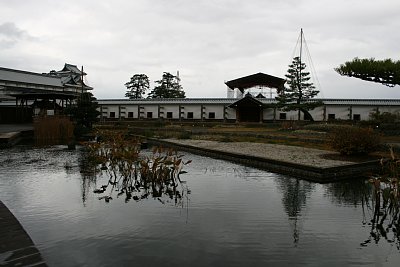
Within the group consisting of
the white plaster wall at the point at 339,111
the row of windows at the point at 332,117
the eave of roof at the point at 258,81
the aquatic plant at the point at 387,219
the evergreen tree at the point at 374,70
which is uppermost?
the eave of roof at the point at 258,81

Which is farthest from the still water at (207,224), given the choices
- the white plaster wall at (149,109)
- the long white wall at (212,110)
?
the white plaster wall at (149,109)

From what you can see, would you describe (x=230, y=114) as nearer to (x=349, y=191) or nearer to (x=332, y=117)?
(x=332, y=117)

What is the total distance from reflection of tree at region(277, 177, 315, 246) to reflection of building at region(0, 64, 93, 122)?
65.9ft

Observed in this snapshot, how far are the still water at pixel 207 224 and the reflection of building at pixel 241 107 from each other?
28546 mm

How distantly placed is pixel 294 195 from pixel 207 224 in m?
3.14

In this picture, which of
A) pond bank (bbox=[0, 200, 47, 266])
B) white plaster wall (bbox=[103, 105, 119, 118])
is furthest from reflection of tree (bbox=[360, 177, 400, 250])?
white plaster wall (bbox=[103, 105, 119, 118])

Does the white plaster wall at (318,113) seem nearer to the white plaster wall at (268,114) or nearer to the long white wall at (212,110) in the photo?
the long white wall at (212,110)

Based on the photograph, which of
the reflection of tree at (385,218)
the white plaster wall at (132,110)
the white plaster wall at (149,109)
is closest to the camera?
the reflection of tree at (385,218)

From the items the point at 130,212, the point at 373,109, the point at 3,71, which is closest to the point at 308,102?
the point at 373,109

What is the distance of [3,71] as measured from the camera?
3978 cm

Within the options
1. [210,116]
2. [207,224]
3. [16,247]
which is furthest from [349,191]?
[210,116]

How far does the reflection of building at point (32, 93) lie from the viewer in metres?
32.7

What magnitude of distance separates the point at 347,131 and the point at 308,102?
2157cm

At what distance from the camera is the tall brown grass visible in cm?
2272
